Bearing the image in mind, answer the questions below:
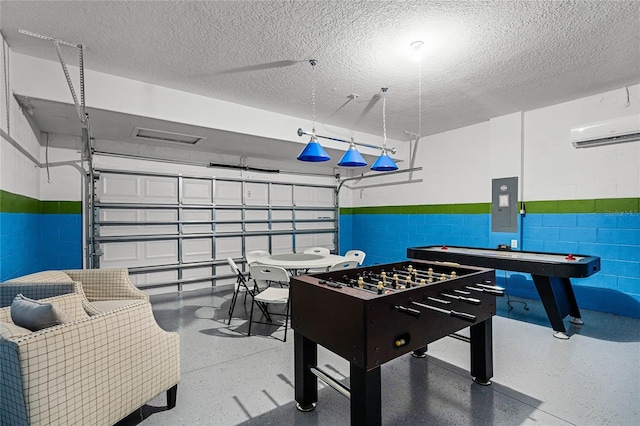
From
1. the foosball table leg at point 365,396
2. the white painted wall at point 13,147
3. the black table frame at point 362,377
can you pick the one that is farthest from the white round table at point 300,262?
the white painted wall at point 13,147

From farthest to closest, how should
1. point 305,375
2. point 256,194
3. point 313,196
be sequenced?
point 313,196 < point 256,194 < point 305,375

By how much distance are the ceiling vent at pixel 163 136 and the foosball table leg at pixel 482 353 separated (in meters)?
4.29

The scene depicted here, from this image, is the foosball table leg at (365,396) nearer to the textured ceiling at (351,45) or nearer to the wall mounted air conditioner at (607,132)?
the textured ceiling at (351,45)

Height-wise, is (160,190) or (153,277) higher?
(160,190)

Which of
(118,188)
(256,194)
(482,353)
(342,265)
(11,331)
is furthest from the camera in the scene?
(256,194)

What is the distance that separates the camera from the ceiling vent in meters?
4.39

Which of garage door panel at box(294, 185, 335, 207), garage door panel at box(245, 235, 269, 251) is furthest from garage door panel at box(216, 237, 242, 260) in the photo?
garage door panel at box(294, 185, 335, 207)

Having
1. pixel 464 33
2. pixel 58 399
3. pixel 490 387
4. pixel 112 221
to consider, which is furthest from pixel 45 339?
pixel 112 221

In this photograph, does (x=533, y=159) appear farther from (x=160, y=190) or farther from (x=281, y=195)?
(x=160, y=190)

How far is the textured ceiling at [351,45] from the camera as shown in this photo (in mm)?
2398

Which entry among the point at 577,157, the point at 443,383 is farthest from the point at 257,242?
the point at 577,157

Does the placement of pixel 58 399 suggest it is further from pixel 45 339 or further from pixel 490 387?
pixel 490 387

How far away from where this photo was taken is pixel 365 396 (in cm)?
163

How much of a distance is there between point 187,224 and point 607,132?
20.3 ft
